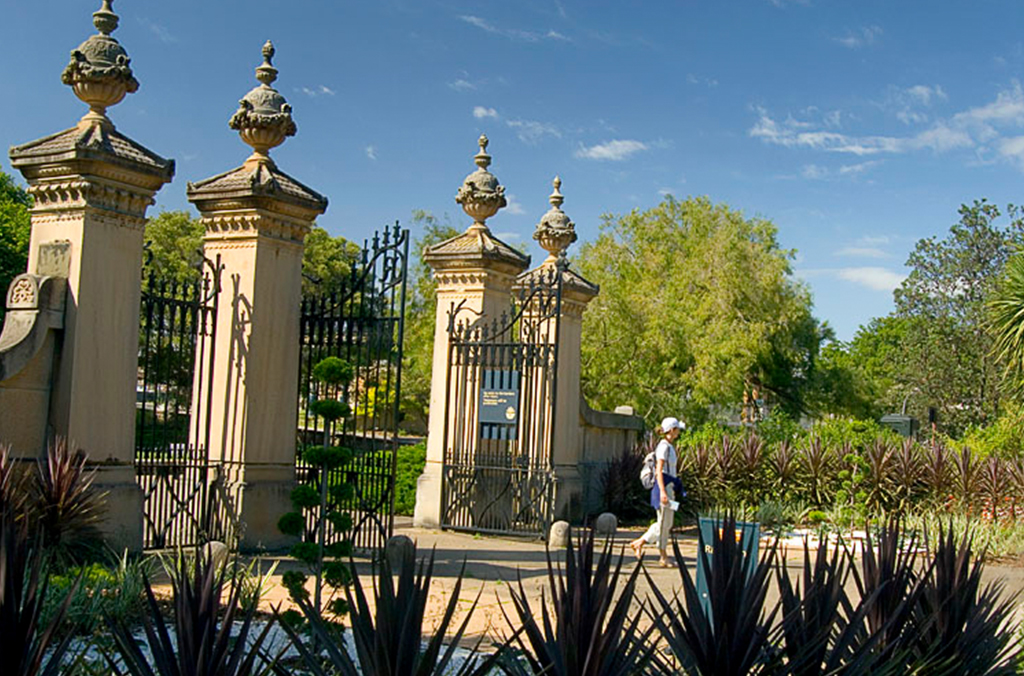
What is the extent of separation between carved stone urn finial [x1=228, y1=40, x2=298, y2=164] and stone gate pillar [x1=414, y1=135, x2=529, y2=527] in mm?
3130

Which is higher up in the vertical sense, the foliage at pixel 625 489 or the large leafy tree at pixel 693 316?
the large leafy tree at pixel 693 316

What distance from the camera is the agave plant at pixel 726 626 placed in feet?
11.5

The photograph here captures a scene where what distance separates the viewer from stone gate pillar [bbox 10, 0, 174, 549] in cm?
809

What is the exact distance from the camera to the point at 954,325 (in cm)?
3653

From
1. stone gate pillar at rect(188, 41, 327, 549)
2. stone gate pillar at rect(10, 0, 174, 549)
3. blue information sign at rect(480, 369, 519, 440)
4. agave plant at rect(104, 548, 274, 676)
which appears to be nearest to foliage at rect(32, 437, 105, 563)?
stone gate pillar at rect(10, 0, 174, 549)

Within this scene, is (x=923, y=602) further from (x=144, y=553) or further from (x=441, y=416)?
(x=441, y=416)

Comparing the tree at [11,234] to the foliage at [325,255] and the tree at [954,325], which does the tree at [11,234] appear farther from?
the tree at [954,325]

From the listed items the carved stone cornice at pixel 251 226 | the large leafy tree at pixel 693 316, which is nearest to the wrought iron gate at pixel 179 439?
the carved stone cornice at pixel 251 226

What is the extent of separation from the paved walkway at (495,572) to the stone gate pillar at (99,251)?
5.92 feet

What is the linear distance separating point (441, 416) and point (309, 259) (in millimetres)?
25759

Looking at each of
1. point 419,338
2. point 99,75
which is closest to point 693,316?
point 419,338

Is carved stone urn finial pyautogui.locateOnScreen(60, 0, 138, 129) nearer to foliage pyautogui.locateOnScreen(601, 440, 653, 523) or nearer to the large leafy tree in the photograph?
foliage pyautogui.locateOnScreen(601, 440, 653, 523)

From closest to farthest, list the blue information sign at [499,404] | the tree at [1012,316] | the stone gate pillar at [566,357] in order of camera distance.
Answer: the blue information sign at [499,404]
the stone gate pillar at [566,357]
the tree at [1012,316]

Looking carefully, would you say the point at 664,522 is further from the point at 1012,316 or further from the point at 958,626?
the point at 1012,316
